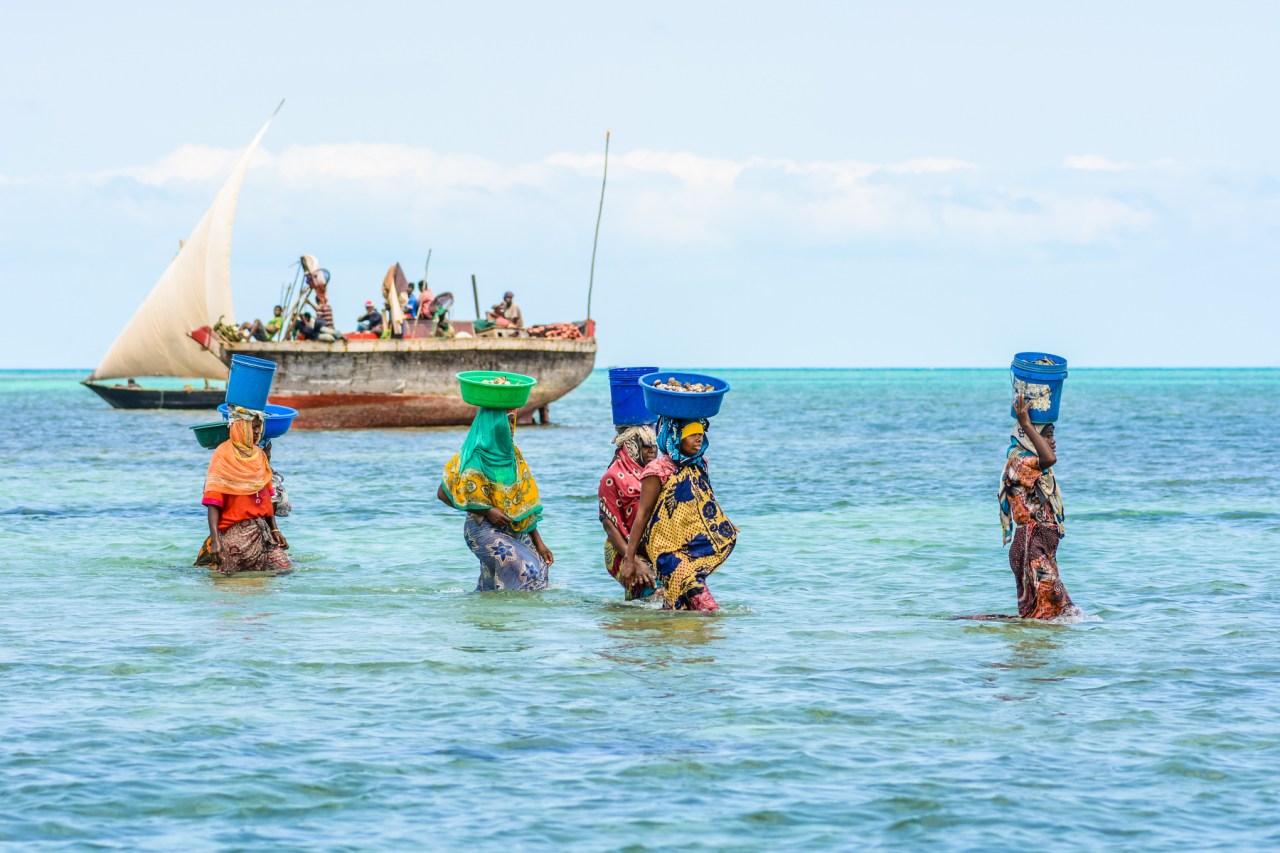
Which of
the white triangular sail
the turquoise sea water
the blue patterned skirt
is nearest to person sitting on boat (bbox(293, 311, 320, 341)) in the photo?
the white triangular sail

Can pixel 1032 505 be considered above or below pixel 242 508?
above

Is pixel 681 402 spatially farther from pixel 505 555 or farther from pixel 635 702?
pixel 505 555

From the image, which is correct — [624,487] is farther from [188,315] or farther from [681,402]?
[188,315]

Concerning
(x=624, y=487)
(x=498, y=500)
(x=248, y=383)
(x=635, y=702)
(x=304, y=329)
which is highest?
(x=304, y=329)

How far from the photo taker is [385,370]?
119 feet

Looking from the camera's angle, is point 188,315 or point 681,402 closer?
point 681,402

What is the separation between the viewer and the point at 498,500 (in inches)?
341

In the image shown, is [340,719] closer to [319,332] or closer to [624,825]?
[624,825]

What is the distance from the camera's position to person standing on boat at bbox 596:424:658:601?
8156 mm

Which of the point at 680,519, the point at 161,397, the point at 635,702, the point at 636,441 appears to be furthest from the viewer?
the point at 161,397

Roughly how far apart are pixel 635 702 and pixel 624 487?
1711mm

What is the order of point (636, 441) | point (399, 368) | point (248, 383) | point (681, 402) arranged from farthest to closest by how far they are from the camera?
point (399, 368)
point (248, 383)
point (636, 441)
point (681, 402)

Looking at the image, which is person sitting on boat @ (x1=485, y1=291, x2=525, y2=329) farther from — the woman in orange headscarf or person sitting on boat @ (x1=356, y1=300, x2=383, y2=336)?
the woman in orange headscarf

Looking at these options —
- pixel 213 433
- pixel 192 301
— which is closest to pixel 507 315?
pixel 192 301
